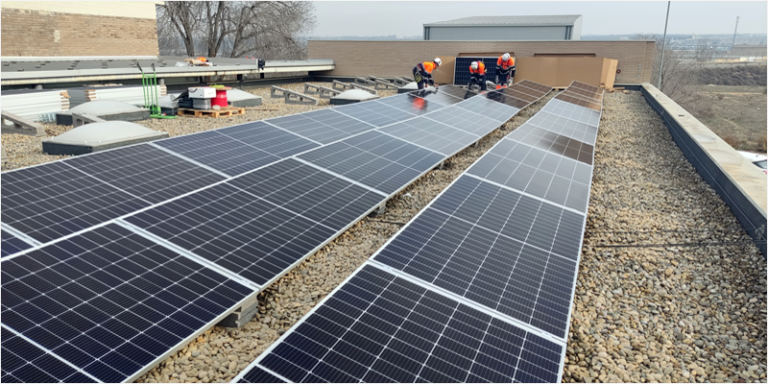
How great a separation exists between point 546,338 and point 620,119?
2166 cm

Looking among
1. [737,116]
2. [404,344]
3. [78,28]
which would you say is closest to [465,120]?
[404,344]

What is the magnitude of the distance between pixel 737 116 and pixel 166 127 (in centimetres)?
8005

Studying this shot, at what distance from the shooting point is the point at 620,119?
24.2 m

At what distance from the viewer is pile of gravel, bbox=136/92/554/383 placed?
18.5 ft

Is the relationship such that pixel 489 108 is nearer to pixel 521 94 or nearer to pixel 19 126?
pixel 521 94

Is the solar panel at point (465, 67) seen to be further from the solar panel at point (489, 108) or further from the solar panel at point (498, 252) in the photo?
the solar panel at point (498, 252)

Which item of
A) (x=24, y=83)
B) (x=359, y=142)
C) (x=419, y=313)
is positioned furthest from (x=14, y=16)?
(x=419, y=313)

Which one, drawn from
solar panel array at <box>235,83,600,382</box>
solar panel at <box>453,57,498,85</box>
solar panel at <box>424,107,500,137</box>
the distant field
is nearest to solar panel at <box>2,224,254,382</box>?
solar panel array at <box>235,83,600,382</box>

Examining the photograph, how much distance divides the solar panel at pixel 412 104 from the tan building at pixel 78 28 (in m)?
27.0

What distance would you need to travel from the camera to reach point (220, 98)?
72.3 ft

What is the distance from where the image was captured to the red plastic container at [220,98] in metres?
21.7

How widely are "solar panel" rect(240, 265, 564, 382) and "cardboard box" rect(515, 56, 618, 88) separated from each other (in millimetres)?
34611

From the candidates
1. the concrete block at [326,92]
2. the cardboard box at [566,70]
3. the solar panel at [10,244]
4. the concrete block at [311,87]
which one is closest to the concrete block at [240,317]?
the solar panel at [10,244]

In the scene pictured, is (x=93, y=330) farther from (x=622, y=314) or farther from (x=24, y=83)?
(x=24, y=83)
